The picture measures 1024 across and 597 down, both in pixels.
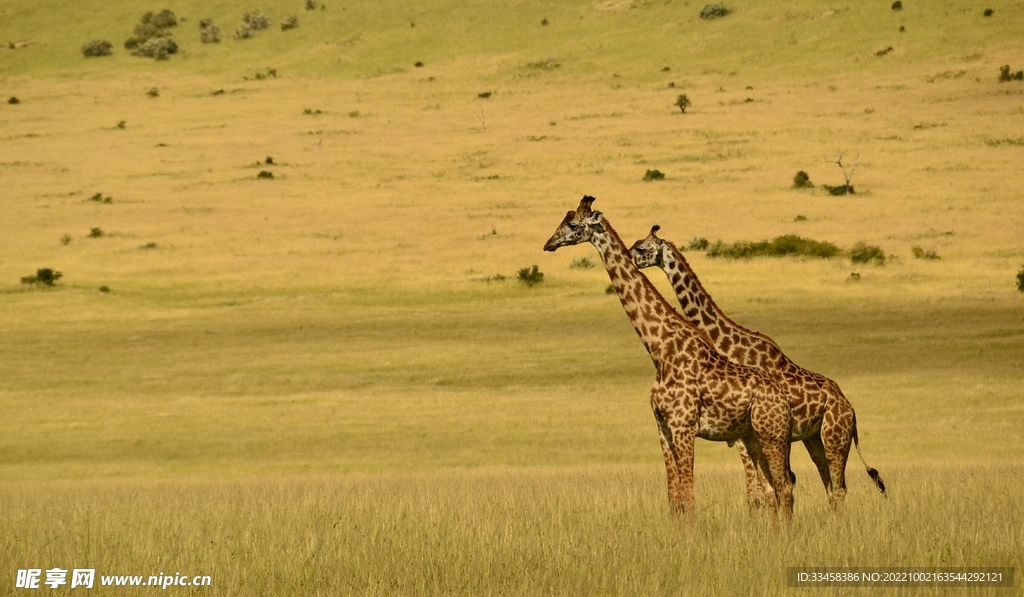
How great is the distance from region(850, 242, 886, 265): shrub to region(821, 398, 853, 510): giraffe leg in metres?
37.9

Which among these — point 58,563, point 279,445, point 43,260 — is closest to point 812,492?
point 58,563

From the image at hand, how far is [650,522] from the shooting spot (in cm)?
1173

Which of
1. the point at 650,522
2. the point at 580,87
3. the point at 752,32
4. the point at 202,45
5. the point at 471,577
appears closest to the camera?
the point at 471,577

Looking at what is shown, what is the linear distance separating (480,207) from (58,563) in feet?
180

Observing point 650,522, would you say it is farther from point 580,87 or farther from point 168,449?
point 580,87

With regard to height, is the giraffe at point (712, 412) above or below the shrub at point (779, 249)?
below

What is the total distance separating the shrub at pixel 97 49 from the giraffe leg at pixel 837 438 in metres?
130

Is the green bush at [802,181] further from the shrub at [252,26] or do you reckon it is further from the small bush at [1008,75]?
the shrub at [252,26]

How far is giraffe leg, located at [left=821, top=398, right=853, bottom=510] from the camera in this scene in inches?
465

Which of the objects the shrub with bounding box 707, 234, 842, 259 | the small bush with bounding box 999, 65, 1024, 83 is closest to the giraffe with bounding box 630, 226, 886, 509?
→ the shrub with bounding box 707, 234, 842, 259

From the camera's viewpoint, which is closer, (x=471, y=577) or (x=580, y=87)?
(x=471, y=577)

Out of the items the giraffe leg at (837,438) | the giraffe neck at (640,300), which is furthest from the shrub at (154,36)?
the giraffe leg at (837,438)

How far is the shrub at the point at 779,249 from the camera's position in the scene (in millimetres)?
51062

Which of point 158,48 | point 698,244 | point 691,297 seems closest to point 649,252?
point 691,297
